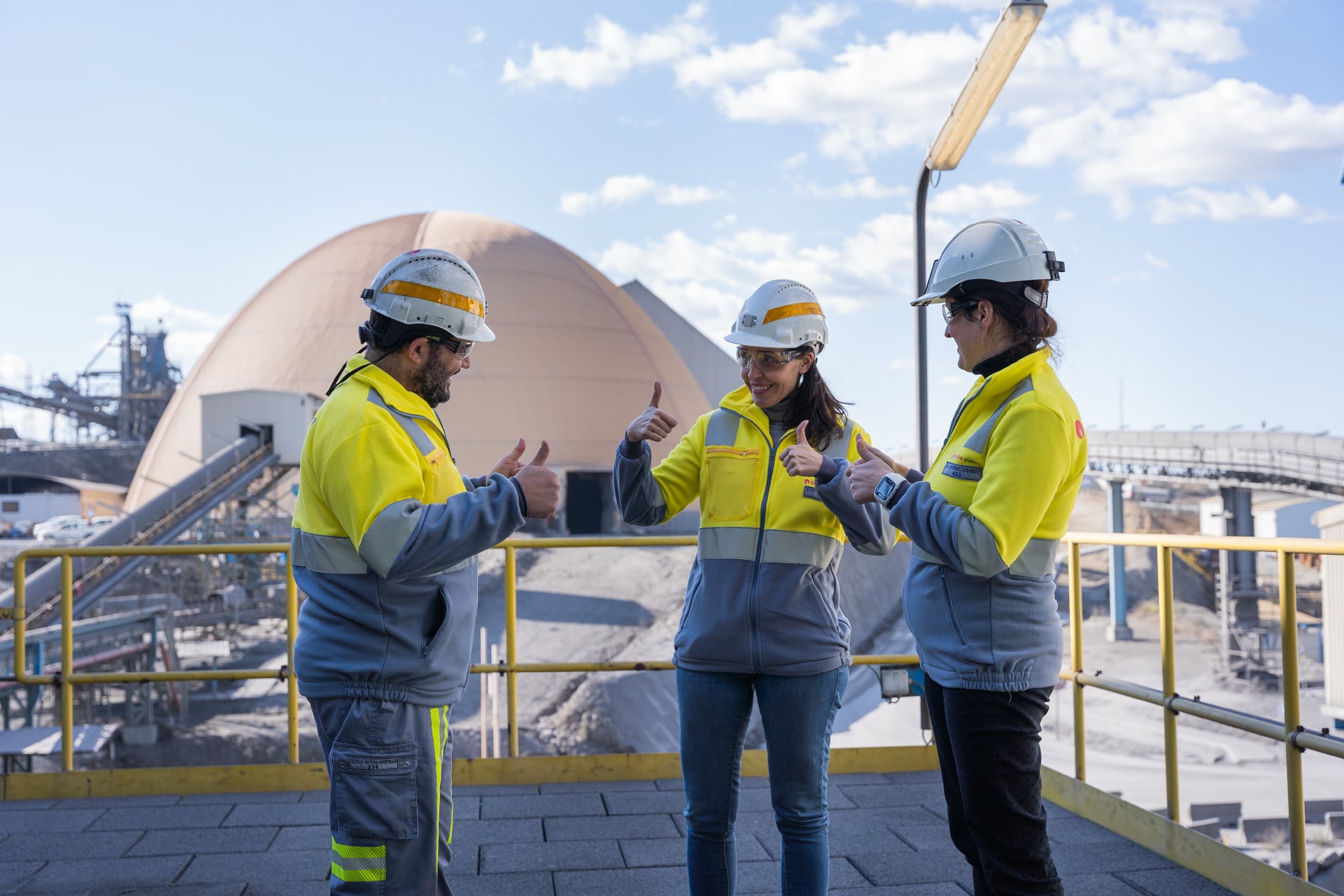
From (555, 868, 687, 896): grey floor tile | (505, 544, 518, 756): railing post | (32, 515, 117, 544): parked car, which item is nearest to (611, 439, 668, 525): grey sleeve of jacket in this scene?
(555, 868, 687, 896): grey floor tile

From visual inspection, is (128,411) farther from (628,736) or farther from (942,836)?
(942,836)

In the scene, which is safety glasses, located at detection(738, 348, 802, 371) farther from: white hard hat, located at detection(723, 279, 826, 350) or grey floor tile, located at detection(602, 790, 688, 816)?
grey floor tile, located at detection(602, 790, 688, 816)

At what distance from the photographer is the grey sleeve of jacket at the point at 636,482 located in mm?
2867

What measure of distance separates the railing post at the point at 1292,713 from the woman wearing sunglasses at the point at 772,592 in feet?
4.64

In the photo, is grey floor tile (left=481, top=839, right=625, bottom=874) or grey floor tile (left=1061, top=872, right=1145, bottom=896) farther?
grey floor tile (left=481, top=839, right=625, bottom=874)

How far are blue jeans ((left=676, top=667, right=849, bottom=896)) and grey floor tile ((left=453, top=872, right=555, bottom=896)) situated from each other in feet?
3.62

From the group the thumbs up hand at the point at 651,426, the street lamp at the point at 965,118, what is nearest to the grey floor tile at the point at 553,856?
the thumbs up hand at the point at 651,426

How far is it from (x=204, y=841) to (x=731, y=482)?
2.90 m

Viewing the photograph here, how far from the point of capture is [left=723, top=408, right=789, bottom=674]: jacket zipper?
2.62 metres

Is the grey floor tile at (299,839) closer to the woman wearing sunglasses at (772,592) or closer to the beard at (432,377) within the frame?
the woman wearing sunglasses at (772,592)

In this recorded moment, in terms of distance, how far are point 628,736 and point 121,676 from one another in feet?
34.2

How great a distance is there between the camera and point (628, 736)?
1419cm

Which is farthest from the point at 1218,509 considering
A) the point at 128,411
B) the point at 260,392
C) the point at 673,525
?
the point at 128,411

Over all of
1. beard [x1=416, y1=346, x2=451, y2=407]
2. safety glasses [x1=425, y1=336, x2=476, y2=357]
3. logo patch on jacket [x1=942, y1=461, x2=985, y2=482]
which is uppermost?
safety glasses [x1=425, y1=336, x2=476, y2=357]
